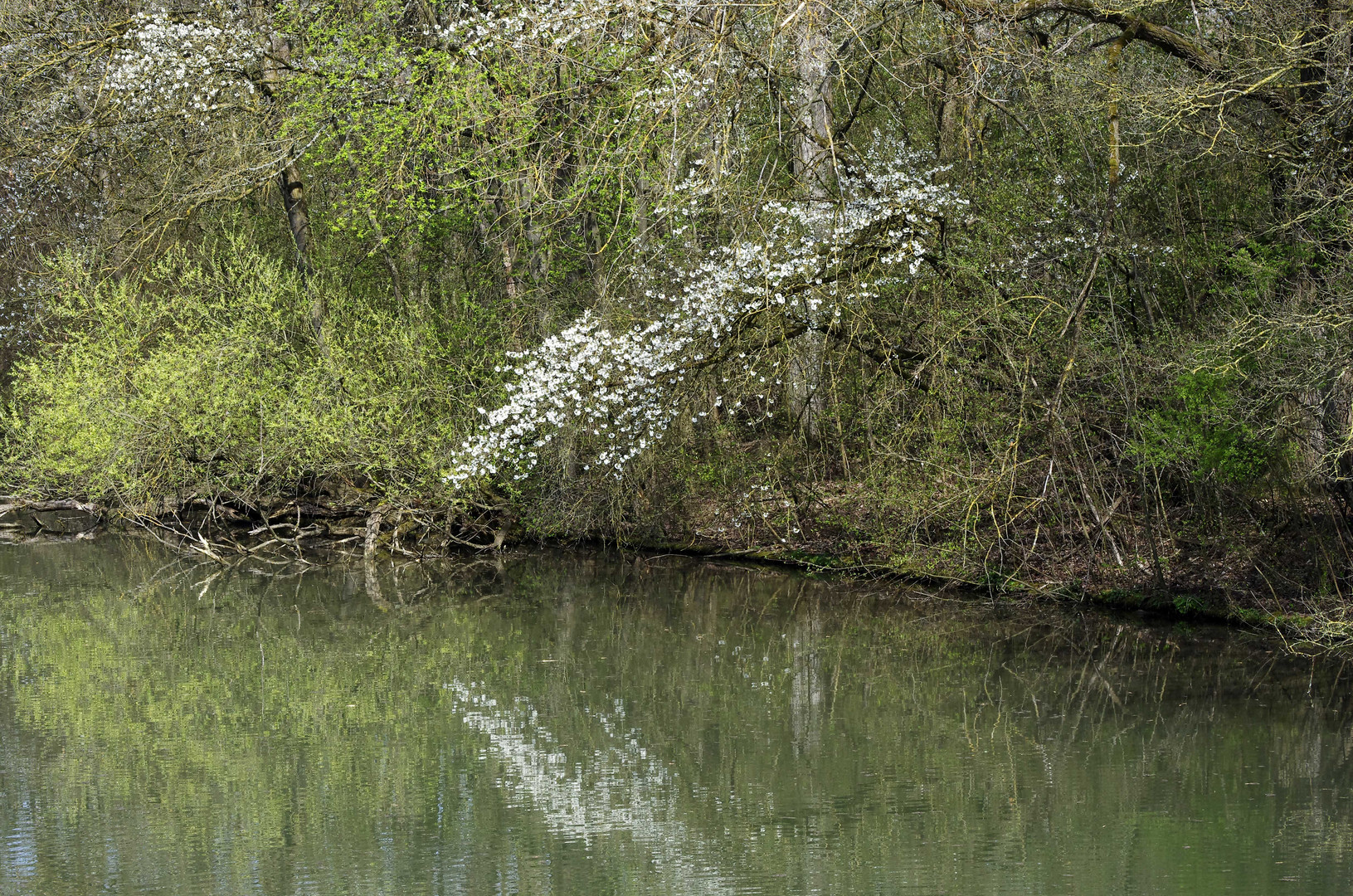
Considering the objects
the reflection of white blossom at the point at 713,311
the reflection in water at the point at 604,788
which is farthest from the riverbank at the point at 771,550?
the reflection in water at the point at 604,788

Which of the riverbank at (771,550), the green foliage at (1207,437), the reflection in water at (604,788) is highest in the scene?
the green foliage at (1207,437)

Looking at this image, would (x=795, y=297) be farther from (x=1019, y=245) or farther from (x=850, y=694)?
(x=850, y=694)

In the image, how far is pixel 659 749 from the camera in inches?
336

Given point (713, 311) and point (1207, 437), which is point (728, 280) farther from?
point (1207, 437)

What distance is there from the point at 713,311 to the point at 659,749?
5.36 meters

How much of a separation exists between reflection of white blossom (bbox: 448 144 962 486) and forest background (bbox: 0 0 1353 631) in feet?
0.17

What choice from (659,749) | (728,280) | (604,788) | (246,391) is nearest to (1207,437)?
(728,280)

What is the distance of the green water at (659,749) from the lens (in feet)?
21.1

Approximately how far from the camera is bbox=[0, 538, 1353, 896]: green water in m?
6.43

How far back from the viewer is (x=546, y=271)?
16266 millimetres

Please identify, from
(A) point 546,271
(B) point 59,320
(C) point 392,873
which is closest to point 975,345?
(A) point 546,271

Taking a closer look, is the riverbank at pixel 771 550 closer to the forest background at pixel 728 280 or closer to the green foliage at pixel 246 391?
the forest background at pixel 728 280

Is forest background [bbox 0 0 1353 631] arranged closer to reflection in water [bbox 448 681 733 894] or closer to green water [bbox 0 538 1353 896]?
green water [bbox 0 538 1353 896]

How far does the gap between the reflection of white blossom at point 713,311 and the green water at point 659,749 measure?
184 centimetres
